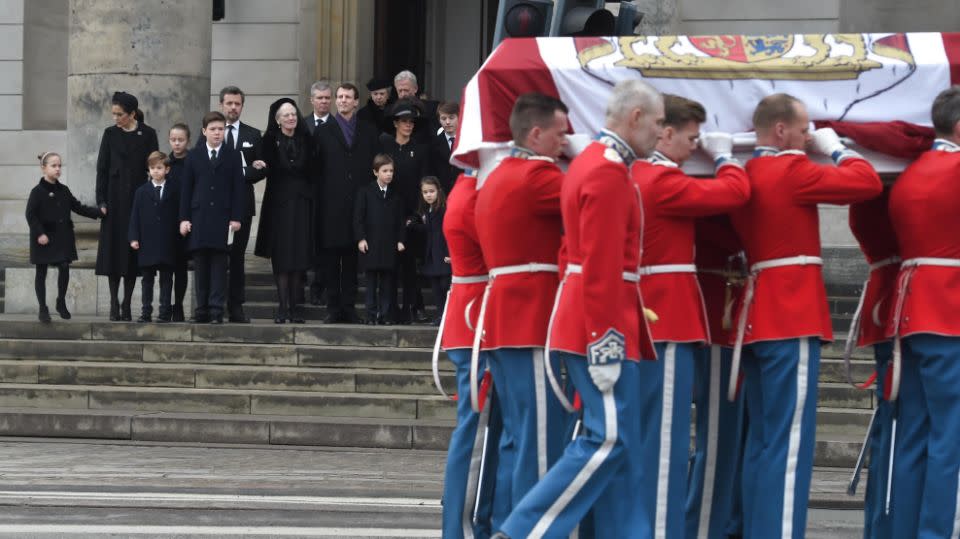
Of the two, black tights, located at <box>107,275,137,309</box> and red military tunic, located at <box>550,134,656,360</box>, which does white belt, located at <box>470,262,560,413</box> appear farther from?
black tights, located at <box>107,275,137,309</box>

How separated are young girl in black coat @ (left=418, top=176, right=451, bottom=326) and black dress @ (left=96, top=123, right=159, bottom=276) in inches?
100

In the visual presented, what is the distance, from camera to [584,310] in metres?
7.50

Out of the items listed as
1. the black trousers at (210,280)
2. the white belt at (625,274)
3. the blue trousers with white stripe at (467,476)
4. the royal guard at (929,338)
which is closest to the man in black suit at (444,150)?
the black trousers at (210,280)

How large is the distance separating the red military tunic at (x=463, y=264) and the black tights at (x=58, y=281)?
8.19 meters

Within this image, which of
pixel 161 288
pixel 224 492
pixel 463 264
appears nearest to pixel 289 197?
pixel 161 288

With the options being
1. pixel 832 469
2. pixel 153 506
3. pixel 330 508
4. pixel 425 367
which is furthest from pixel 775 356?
pixel 425 367

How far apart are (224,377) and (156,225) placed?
1.72m

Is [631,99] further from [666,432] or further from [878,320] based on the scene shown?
[878,320]

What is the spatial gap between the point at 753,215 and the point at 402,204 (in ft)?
26.5

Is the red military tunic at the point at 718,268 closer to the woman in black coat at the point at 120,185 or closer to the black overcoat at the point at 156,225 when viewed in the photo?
the black overcoat at the point at 156,225

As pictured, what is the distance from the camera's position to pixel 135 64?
18.4 metres

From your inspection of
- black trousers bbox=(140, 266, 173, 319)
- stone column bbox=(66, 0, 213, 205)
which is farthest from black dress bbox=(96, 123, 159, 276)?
stone column bbox=(66, 0, 213, 205)

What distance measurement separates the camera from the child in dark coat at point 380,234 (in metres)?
15.8

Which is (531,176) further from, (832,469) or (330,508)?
(832,469)
